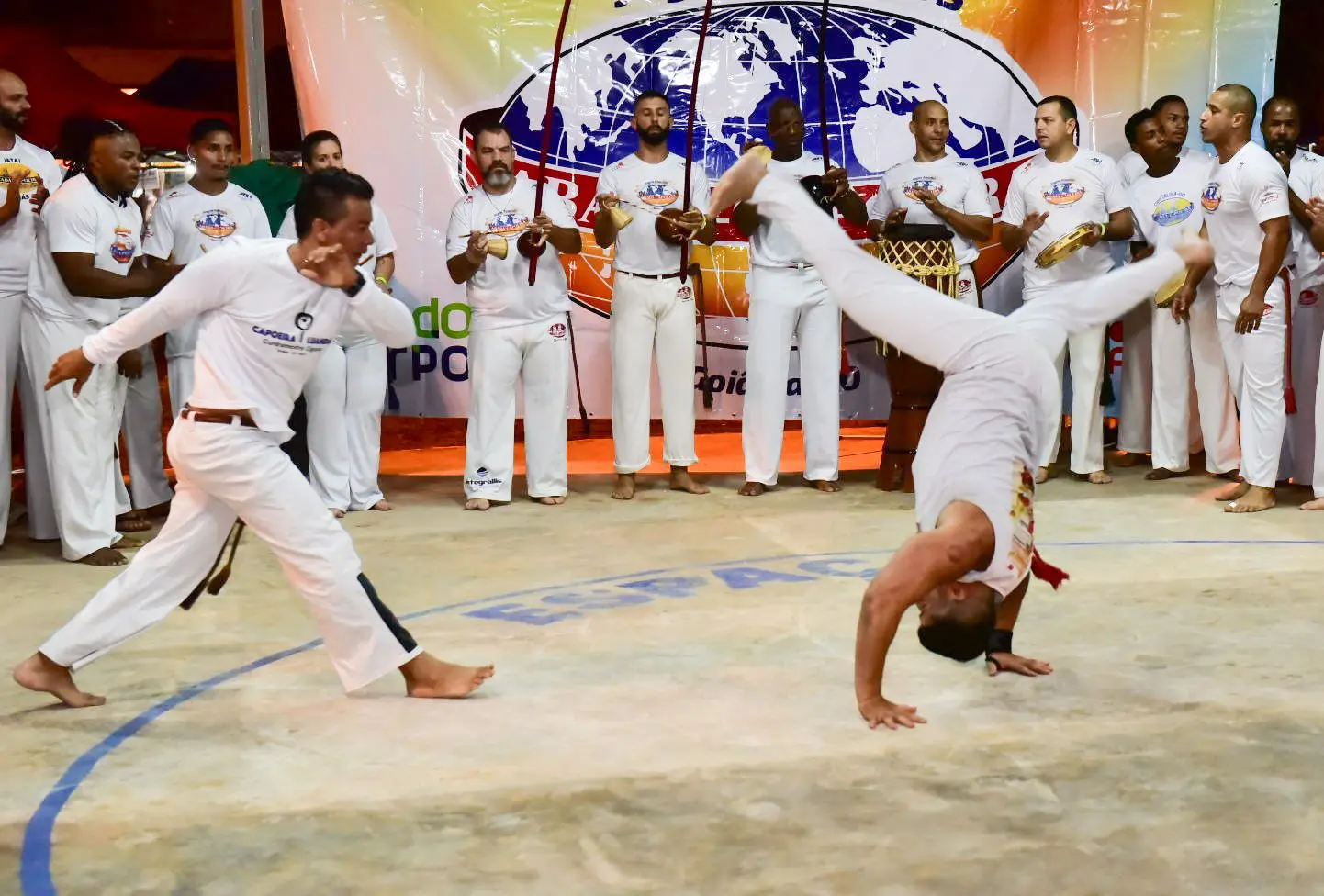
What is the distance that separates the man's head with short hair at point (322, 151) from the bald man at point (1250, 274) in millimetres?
4155

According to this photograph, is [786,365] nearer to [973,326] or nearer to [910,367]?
[910,367]

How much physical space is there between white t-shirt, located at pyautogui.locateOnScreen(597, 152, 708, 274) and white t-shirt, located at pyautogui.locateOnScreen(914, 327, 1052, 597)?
3.36 metres

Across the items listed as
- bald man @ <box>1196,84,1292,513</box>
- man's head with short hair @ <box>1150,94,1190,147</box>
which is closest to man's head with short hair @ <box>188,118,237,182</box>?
bald man @ <box>1196,84,1292,513</box>

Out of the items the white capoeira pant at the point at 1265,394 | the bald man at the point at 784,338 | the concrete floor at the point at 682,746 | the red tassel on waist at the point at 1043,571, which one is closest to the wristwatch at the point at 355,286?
the concrete floor at the point at 682,746

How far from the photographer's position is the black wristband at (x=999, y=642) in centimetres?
410

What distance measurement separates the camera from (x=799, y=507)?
6.80 meters

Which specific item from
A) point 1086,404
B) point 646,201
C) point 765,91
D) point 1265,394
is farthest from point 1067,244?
point 646,201

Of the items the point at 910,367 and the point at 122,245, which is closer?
the point at 122,245

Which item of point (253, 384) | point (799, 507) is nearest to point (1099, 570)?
point (799, 507)

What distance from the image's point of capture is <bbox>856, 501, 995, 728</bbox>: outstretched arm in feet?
10.8

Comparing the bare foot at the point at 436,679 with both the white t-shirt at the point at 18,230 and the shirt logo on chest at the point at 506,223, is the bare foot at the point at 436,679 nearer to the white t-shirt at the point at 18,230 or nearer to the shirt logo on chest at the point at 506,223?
the white t-shirt at the point at 18,230

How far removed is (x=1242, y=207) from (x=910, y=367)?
1746mm

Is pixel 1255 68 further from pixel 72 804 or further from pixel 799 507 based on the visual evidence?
pixel 72 804

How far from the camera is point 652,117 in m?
6.97
